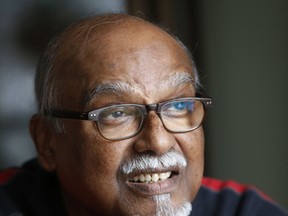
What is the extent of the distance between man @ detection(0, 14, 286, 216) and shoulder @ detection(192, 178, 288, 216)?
199 millimetres

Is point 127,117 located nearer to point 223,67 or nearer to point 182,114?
point 182,114

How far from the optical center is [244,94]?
5.92 feet

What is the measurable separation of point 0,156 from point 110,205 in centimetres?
82

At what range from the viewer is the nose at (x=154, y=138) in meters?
1.05

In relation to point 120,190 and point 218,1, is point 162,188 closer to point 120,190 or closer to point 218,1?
point 120,190

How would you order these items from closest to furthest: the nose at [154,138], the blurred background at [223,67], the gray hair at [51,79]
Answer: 1. the nose at [154,138]
2. the gray hair at [51,79]
3. the blurred background at [223,67]

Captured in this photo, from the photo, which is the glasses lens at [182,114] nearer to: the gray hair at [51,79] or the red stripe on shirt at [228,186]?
the gray hair at [51,79]

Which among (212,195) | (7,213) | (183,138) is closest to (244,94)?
(212,195)

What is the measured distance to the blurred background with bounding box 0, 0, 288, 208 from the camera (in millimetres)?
1664

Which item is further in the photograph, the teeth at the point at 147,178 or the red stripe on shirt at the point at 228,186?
the red stripe on shirt at the point at 228,186

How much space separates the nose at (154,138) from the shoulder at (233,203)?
344 millimetres

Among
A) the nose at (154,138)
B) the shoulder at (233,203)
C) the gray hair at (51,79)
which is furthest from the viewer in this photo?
the shoulder at (233,203)

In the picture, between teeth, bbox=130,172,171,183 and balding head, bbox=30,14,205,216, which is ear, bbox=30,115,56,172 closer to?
balding head, bbox=30,14,205,216

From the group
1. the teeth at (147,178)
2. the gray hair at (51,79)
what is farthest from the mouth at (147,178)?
the gray hair at (51,79)
